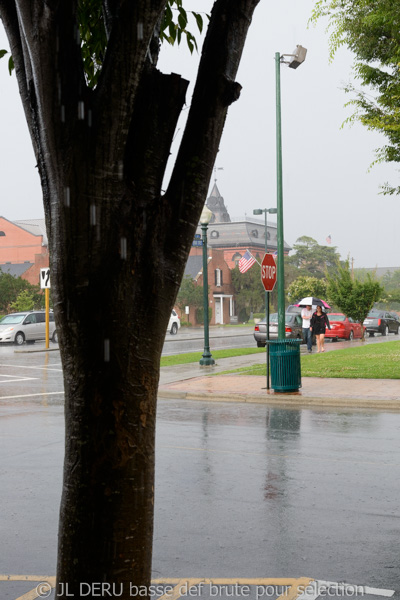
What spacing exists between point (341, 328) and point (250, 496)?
3120 centimetres

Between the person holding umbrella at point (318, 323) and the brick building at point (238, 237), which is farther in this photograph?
the brick building at point (238, 237)

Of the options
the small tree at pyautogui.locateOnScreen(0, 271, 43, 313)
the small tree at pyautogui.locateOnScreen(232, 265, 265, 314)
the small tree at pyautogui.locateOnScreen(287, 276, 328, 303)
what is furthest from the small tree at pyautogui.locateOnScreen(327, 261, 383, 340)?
the small tree at pyautogui.locateOnScreen(232, 265, 265, 314)

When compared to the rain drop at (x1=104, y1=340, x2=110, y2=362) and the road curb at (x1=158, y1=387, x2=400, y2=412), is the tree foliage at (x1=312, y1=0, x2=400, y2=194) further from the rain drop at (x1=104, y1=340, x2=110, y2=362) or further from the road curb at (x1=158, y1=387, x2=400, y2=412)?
the rain drop at (x1=104, y1=340, x2=110, y2=362)

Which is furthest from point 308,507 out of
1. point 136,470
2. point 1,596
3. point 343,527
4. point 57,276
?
point 57,276

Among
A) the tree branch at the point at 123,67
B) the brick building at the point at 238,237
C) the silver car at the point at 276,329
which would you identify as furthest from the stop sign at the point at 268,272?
the brick building at the point at 238,237

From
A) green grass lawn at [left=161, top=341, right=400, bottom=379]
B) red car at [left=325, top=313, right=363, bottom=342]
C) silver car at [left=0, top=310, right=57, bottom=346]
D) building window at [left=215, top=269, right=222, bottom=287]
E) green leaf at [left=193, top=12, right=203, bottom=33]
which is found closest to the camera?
green leaf at [left=193, top=12, right=203, bottom=33]

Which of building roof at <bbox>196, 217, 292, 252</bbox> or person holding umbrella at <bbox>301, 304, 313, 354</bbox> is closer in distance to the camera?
person holding umbrella at <bbox>301, 304, 313, 354</bbox>

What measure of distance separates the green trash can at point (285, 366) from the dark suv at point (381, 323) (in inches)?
1221

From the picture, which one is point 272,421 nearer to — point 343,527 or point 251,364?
point 343,527

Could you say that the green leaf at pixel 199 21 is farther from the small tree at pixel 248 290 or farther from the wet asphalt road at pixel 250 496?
the small tree at pixel 248 290

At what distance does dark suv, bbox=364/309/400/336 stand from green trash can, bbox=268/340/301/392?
31015mm

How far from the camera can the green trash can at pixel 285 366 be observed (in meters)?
14.3

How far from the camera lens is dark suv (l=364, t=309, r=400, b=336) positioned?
147ft

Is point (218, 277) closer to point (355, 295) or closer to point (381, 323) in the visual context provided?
point (381, 323)
